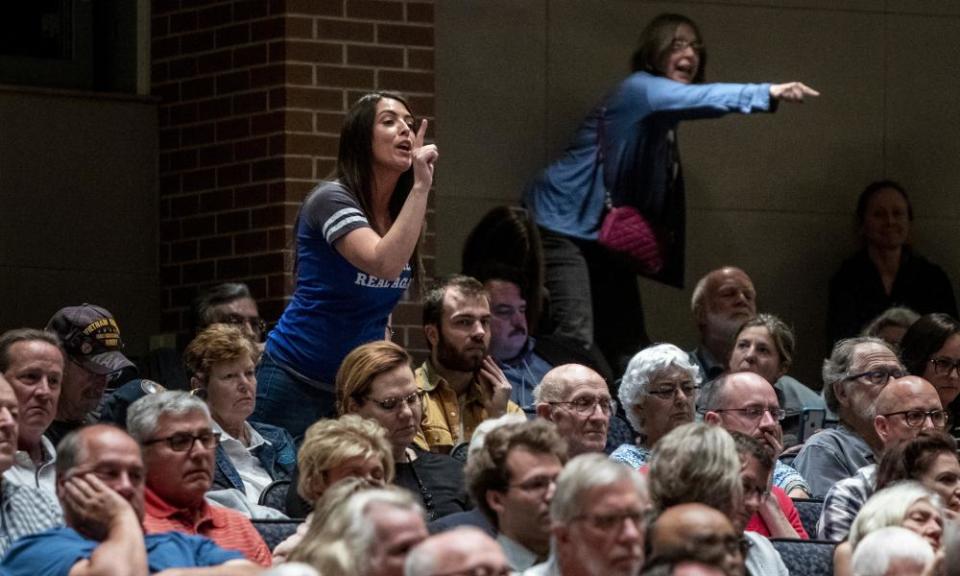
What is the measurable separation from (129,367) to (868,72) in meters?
4.39

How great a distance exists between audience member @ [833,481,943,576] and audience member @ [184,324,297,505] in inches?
74.7

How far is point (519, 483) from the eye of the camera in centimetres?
612

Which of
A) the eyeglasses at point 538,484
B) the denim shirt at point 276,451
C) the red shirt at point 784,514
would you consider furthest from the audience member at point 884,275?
the eyeglasses at point 538,484

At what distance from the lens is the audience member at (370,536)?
17.5 ft

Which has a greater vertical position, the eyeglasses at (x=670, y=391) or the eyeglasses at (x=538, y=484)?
the eyeglasses at (x=670, y=391)

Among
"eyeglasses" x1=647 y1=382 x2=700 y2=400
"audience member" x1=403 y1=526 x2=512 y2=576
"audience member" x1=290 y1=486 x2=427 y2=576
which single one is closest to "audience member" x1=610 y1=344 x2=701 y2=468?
"eyeglasses" x1=647 y1=382 x2=700 y2=400

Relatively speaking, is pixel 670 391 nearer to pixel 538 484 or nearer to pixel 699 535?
pixel 538 484

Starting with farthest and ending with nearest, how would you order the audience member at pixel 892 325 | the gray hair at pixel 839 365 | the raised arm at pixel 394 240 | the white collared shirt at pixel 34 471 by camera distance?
the audience member at pixel 892 325 < the gray hair at pixel 839 365 < the raised arm at pixel 394 240 < the white collared shirt at pixel 34 471

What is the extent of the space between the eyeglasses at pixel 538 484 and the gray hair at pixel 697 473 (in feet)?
0.85

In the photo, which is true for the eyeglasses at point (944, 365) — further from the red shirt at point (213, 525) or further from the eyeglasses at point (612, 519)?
the eyeglasses at point (612, 519)

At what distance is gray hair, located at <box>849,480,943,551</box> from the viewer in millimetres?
6375

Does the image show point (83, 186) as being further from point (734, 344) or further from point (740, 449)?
point (740, 449)

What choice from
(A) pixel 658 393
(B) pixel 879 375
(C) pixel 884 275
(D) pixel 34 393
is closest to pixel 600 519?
(D) pixel 34 393

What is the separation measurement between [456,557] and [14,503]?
1.68 meters
